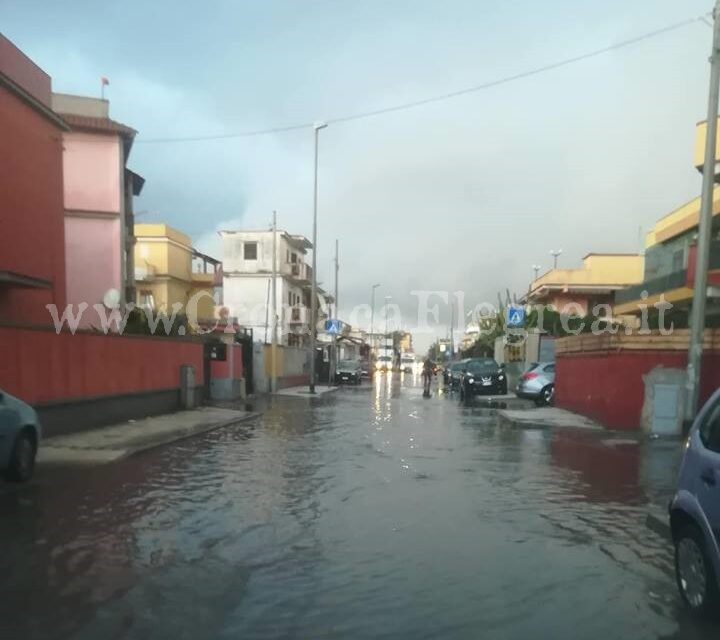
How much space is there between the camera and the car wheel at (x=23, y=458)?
32.3 ft

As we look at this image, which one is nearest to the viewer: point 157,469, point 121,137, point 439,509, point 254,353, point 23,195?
point 439,509

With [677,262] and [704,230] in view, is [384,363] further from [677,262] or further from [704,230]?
[704,230]

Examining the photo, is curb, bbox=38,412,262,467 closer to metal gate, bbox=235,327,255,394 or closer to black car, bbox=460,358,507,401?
metal gate, bbox=235,327,255,394

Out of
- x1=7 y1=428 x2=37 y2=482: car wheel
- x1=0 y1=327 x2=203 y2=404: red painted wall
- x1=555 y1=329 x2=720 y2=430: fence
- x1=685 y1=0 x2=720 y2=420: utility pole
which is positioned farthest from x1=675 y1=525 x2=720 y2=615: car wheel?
x1=555 y1=329 x2=720 y2=430: fence

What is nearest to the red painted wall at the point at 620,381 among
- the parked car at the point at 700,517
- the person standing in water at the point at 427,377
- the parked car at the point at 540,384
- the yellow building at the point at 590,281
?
the parked car at the point at 540,384

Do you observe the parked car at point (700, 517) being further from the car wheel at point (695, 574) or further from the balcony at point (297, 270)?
the balcony at point (297, 270)

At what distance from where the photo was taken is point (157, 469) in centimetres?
1159

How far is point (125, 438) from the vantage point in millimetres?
14836

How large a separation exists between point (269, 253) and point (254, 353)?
27831 millimetres

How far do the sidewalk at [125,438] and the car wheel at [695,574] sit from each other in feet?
29.8

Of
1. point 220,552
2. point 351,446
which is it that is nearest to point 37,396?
point 351,446

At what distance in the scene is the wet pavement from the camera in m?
4.96

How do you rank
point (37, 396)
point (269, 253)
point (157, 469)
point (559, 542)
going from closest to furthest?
point (559, 542) < point (157, 469) < point (37, 396) < point (269, 253)

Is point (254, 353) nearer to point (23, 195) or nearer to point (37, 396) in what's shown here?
point (23, 195)
